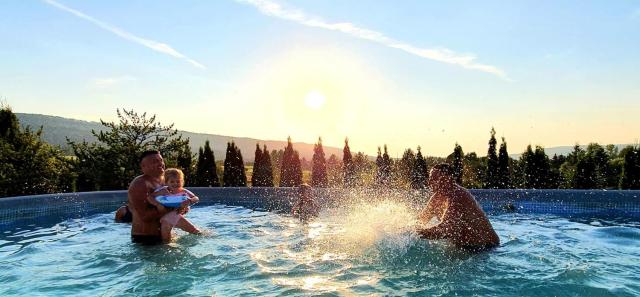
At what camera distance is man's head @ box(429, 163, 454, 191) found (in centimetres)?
560

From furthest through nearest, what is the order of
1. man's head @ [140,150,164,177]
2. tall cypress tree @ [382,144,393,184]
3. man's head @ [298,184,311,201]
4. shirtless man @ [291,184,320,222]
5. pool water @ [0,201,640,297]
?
tall cypress tree @ [382,144,393,184], man's head @ [298,184,311,201], shirtless man @ [291,184,320,222], man's head @ [140,150,164,177], pool water @ [0,201,640,297]

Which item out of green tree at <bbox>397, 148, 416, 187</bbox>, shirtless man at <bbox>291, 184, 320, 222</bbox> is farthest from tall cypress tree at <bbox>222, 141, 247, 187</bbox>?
shirtless man at <bbox>291, 184, 320, 222</bbox>

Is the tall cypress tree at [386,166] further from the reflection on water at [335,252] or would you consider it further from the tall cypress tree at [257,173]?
the reflection on water at [335,252]

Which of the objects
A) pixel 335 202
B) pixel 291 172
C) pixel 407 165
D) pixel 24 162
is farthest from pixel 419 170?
pixel 24 162

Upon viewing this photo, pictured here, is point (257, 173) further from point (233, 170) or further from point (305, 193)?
point (305, 193)

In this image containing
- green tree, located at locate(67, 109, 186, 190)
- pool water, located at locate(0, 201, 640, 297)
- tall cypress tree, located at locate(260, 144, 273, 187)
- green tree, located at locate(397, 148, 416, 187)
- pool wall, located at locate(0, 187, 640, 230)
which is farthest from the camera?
tall cypress tree, located at locate(260, 144, 273, 187)

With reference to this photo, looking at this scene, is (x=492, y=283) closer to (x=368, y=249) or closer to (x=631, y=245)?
(x=368, y=249)

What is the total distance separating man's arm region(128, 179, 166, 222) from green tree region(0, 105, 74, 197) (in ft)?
28.0

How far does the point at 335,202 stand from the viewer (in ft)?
44.2

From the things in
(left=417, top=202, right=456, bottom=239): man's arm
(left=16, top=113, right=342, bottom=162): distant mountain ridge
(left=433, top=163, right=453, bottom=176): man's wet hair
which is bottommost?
(left=417, top=202, right=456, bottom=239): man's arm

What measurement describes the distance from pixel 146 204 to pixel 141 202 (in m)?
0.07

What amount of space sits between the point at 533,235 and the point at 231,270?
201 inches

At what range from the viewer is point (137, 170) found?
49.0 ft

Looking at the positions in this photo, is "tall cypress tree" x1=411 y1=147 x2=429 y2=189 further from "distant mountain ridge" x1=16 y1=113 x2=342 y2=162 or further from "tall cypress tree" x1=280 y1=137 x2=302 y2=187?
"distant mountain ridge" x1=16 y1=113 x2=342 y2=162
